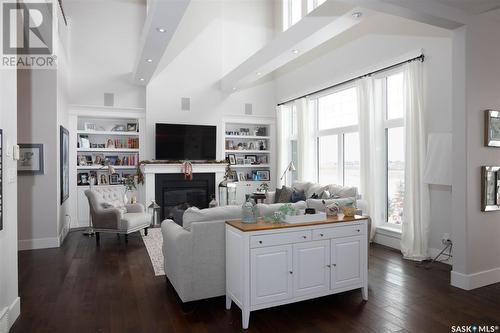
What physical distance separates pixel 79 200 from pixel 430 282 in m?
7.07

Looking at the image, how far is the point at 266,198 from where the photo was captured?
25.3ft

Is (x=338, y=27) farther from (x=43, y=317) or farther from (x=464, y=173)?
(x=43, y=317)

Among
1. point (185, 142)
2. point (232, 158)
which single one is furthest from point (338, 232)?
point (232, 158)

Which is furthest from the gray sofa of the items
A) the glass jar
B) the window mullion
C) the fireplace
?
the fireplace

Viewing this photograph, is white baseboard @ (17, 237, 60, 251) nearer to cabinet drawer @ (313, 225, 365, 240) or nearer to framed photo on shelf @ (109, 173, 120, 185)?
framed photo on shelf @ (109, 173, 120, 185)

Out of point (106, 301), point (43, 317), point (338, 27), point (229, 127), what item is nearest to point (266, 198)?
point (229, 127)

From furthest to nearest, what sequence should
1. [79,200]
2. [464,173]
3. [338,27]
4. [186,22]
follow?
1. [186,22]
2. [79,200]
3. [338,27]
4. [464,173]

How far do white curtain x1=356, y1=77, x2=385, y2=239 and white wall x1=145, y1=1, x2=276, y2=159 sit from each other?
146 inches

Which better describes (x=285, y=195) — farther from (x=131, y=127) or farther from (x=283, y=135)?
(x=131, y=127)

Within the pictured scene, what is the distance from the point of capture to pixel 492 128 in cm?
406

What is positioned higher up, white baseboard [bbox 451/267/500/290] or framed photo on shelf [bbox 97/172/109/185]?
framed photo on shelf [bbox 97/172/109/185]

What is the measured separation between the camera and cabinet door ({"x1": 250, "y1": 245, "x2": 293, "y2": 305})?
300 cm

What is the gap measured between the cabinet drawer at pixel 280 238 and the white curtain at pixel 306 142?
479 cm

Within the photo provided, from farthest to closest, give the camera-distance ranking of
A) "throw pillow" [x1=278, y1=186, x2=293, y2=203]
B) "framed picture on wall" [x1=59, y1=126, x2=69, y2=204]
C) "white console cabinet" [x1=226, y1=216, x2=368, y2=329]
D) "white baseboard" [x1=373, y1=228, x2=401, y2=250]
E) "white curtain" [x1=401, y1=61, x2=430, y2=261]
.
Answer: "throw pillow" [x1=278, y1=186, x2=293, y2=203] → "framed picture on wall" [x1=59, y1=126, x2=69, y2=204] → "white baseboard" [x1=373, y1=228, x2=401, y2=250] → "white curtain" [x1=401, y1=61, x2=430, y2=261] → "white console cabinet" [x1=226, y1=216, x2=368, y2=329]
